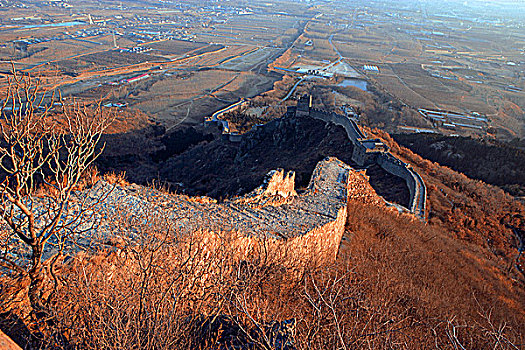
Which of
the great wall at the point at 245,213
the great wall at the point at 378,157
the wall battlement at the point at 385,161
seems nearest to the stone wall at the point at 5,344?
the great wall at the point at 245,213

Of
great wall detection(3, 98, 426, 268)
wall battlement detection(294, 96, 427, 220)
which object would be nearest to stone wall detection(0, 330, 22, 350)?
great wall detection(3, 98, 426, 268)

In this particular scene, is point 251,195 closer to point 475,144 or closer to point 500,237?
point 500,237

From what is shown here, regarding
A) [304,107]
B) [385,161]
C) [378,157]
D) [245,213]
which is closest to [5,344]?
[245,213]

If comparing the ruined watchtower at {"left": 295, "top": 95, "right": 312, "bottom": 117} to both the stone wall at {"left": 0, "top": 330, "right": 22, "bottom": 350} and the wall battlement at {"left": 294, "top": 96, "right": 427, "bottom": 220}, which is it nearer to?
the wall battlement at {"left": 294, "top": 96, "right": 427, "bottom": 220}

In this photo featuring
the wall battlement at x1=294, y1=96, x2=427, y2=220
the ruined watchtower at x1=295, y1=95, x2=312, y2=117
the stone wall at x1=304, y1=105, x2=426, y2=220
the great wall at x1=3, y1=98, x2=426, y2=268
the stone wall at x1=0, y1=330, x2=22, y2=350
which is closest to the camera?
the stone wall at x1=0, y1=330, x2=22, y2=350

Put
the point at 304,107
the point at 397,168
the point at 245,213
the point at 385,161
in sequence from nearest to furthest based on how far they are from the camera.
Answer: the point at 245,213 → the point at 397,168 → the point at 385,161 → the point at 304,107

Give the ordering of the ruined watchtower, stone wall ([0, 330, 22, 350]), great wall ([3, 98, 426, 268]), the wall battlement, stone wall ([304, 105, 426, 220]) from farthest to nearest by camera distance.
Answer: the ruined watchtower → the wall battlement → stone wall ([304, 105, 426, 220]) → great wall ([3, 98, 426, 268]) → stone wall ([0, 330, 22, 350])

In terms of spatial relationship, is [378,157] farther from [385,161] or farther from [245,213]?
[245,213]

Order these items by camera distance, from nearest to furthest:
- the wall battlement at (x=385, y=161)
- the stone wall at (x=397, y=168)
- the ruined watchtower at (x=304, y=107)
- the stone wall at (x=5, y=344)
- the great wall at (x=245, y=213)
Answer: the stone wall at (x=5, y=344), the great wall at (x=245, y=213), the stone wall at (x=397, y=168), the wall battlement at (x=385, y=161), the ruined watchtower at (x=304, y=107)

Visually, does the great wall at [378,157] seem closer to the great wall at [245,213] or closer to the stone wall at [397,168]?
the stone wall at [397,168]

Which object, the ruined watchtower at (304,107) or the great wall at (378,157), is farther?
the ruined watchtower at (304,107)

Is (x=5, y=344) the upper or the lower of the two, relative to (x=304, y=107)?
upper
